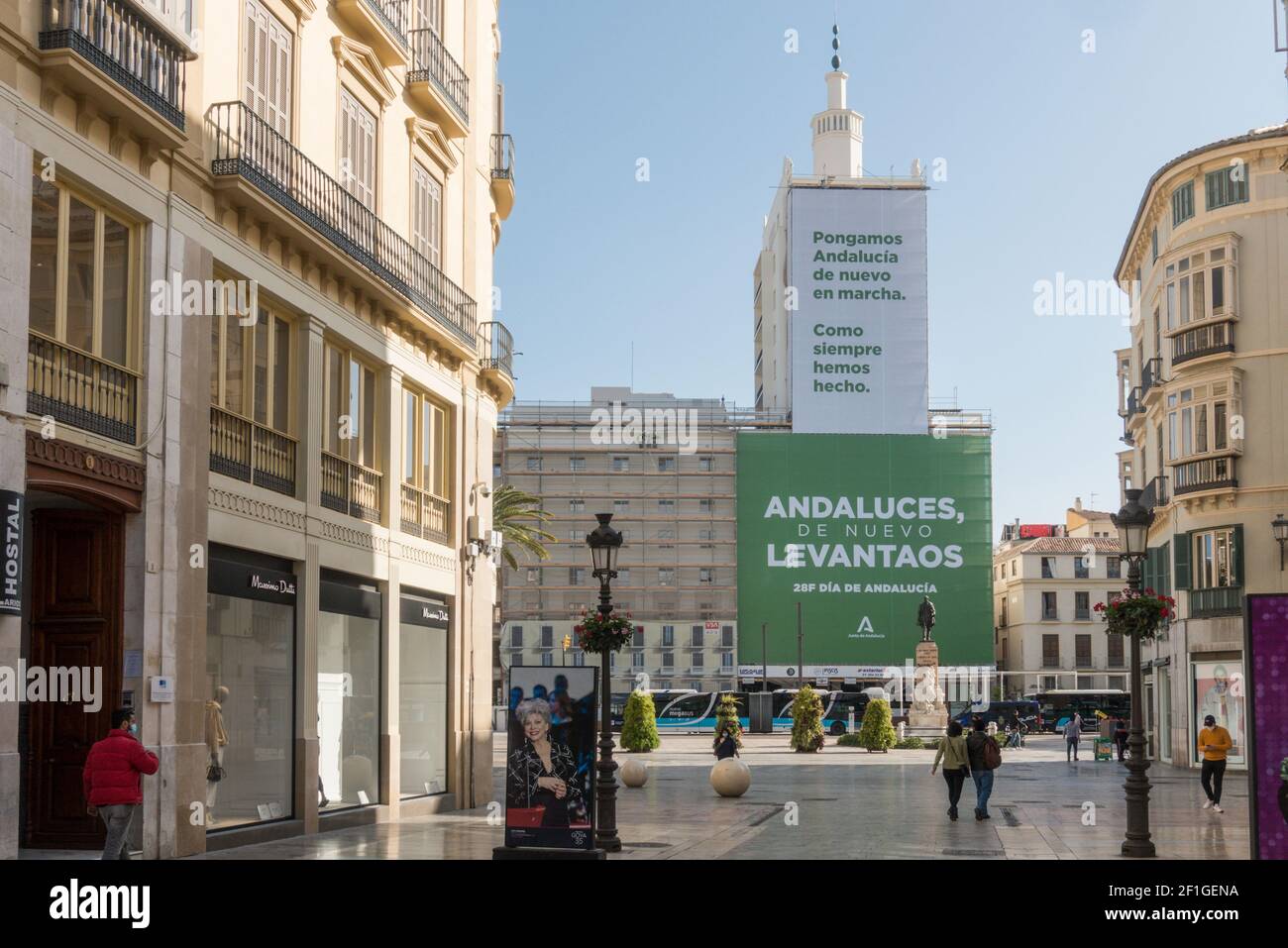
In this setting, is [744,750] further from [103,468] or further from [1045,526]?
[1045,526]

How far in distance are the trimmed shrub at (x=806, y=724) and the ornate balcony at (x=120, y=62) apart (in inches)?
1584

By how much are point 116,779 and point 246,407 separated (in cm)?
729

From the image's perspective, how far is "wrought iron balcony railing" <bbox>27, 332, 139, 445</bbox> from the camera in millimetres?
15414

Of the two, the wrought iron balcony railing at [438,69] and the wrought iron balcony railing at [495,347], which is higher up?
the wrought iron balcony railing at [438,69]

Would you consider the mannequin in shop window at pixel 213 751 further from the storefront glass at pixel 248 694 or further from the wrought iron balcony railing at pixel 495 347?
the wrought iron balcony railing at pixel 495 347

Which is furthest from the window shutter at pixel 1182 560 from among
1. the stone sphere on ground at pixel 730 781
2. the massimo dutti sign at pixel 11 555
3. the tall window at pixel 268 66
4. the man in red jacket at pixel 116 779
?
the massimo dutti sign at pixel 11 555

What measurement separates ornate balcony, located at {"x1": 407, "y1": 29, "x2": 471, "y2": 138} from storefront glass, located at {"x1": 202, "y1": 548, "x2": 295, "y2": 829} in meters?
9.70

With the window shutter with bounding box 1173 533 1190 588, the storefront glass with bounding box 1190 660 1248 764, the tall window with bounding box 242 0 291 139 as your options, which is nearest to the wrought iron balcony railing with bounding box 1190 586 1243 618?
the window shutter with bounding box 1173 533 1190 588

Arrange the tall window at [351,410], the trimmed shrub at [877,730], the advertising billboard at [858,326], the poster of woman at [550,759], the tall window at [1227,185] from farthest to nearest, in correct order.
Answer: the advertising billboard at [858,326], the trimmed shrub at [877,730], the tall window at [1227,185], the tall window at [351,410], the poster of woman at [550,759]

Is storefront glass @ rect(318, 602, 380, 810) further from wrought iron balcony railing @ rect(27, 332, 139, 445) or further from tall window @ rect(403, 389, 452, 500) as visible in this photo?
wrought iron balcony railing @ rect(27, 332, 139, 445)

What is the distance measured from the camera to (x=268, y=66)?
2116 cm

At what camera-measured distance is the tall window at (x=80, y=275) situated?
15.7 metres

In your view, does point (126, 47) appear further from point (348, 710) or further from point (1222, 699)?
point (1222, 699)
